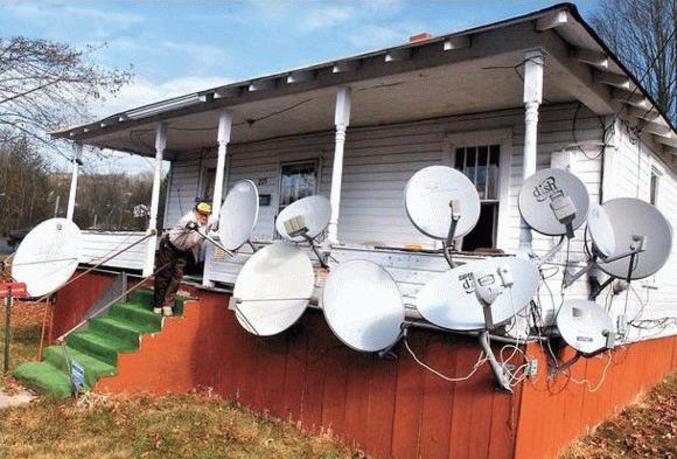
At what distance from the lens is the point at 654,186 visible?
27.2ft

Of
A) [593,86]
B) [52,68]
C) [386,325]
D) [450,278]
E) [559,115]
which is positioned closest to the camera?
[450,278]

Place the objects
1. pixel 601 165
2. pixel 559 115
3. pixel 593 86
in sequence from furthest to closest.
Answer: pixel 559 115 < pixel 601 165 < pixel 593 86

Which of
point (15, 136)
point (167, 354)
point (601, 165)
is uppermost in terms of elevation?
point (15, 136)

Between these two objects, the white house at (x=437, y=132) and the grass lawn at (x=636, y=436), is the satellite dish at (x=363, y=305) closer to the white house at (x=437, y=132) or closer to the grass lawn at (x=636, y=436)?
Answer: the white house at (x=437, y=132)

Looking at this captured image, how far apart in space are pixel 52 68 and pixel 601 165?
18418mm

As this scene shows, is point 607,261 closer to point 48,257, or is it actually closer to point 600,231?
point 600,231

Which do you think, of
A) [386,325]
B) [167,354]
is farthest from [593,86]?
[167,354]

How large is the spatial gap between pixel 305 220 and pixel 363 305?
140cm

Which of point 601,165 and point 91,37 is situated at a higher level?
point 91,37

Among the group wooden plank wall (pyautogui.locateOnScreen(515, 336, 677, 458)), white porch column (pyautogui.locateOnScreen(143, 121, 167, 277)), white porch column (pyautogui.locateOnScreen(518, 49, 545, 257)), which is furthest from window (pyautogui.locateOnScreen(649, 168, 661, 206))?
white porch column (pyautogui.locateOnScreen(143, 121, 167, 277))

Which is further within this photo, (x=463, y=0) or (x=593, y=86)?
(x=463, y=0)

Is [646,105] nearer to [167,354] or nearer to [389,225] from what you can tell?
[389,225]

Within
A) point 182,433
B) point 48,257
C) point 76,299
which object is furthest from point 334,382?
point 76,299

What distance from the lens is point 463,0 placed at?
7.16 metres
